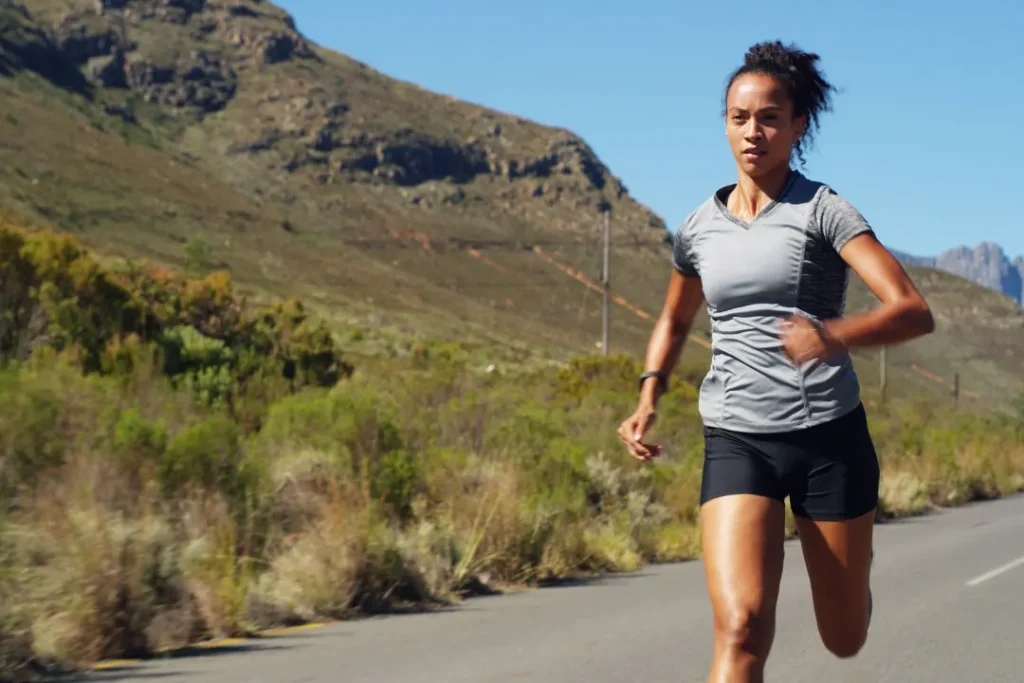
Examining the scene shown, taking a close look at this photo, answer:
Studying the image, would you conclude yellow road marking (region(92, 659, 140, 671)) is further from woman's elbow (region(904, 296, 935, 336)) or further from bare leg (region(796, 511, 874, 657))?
woman's elbow (region(904, 296, 935, 336))

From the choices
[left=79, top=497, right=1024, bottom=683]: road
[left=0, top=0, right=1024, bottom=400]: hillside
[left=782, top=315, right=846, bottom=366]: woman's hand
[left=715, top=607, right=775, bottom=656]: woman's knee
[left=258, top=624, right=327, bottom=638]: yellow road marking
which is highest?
[left=0, top=0, right=1024, bottom=400]: hillside

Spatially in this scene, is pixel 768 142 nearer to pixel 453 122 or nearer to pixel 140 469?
pixel 140 469

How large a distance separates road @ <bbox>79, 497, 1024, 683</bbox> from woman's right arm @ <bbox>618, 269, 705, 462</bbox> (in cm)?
287

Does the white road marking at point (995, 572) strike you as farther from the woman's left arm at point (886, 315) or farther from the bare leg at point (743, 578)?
the woman's left arm at point (886, 315)

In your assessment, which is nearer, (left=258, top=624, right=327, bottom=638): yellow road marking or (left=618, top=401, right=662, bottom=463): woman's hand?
(left=618, top=401, right=662, bottom=463): woman's hand

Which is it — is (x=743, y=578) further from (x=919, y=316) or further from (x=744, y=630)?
(x=919, y=316)

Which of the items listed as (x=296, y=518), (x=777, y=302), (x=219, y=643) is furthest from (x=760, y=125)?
(x=296, y=518)

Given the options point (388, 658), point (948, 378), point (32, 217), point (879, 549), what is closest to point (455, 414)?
point (879, 549)

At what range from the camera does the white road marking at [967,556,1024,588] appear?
11430 millimetres

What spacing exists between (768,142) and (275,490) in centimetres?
691

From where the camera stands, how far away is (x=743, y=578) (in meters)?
3.90

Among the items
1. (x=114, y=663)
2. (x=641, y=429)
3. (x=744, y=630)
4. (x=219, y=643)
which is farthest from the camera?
(x=219, y=643)

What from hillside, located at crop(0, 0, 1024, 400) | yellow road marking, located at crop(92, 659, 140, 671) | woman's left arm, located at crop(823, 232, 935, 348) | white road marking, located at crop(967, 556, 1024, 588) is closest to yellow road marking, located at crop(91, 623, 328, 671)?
yellow road marking, located at crop(92, 659, 140, 671)

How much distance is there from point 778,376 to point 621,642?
4571 millimetres
